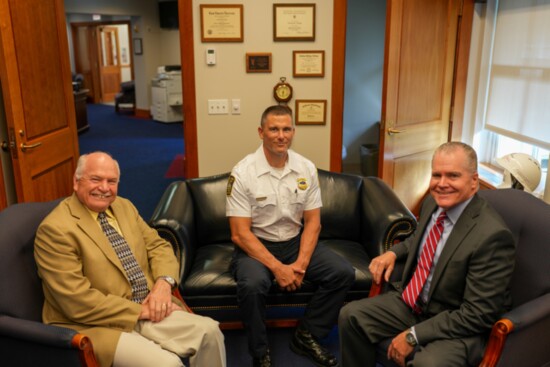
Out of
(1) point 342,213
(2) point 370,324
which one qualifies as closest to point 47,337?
(2) point 370,324

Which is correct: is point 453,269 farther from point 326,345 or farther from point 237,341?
point 237,341

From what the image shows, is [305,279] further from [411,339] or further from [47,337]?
[47,337]

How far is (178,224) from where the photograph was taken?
2656 mm

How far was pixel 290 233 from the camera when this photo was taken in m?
2.70

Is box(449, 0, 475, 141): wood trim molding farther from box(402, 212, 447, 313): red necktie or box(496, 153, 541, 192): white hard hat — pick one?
box(402, 212, 447, 313): red necktie

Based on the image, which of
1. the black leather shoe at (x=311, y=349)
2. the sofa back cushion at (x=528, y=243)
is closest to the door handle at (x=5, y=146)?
the black leather shoe at (x=311, y=349)

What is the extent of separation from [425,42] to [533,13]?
72 centimetres

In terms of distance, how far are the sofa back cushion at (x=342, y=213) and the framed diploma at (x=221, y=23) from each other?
→ 1.33 m

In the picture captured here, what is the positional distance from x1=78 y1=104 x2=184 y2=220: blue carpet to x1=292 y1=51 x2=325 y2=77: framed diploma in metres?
Result: 2.00

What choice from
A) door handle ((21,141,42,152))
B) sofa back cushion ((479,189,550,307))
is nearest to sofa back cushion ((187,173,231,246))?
door handle ((21,141,42,152))

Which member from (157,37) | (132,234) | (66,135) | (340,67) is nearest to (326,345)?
(132,234)

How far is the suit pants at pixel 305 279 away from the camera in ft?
7.76

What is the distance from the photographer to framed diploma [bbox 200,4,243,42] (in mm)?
3455

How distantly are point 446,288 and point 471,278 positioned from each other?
12cm
